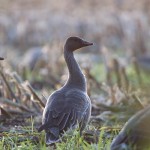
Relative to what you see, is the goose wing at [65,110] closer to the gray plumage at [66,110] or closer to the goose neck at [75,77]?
the gray plumage at [66,110]

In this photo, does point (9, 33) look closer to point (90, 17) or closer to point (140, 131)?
point (90, 17)

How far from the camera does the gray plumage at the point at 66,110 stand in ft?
19.2

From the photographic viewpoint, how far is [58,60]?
13.9 meters

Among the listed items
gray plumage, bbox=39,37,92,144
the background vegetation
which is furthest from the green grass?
gray plumage, bbox=39,37,92,144

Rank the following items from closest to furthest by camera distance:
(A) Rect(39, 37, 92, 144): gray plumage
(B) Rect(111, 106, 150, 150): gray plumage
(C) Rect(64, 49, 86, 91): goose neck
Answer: (B) Rect(111, 106, 150, 150): gray plumage
(A) Rect(39, 37, 92, 144): gray plumage
(C) Rect(64, 49, 86, 91): goose neck

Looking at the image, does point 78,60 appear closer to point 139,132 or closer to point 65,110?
point 65,110

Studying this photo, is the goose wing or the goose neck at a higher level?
the goose neck

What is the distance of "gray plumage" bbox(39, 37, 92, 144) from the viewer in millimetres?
5867

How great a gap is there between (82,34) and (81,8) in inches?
184

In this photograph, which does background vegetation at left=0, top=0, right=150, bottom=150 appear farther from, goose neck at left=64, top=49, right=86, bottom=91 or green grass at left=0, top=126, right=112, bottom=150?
goose neck at left=64, top=49, right=86, bottom=91

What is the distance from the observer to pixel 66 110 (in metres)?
6.11

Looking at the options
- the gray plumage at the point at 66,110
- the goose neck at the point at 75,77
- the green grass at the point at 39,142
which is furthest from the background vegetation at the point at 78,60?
the goose neck at the point at 75,77

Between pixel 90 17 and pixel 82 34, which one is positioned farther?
pixel 90 17

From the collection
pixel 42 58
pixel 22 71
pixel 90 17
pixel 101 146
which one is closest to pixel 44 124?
pixel 101 146
